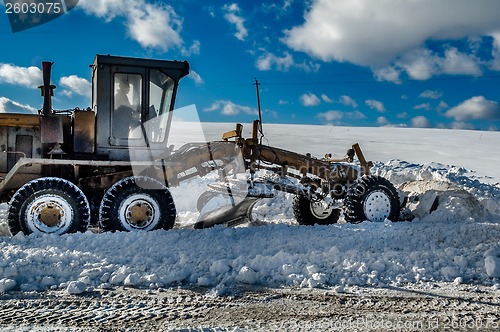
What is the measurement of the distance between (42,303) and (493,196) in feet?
33.9

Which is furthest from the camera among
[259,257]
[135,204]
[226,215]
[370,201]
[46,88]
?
[370,201]

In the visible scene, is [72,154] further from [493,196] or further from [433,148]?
[433,148]

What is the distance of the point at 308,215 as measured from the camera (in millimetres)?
10000

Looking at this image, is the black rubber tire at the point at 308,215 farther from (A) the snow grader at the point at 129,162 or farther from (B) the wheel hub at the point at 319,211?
(A) the snow grader at the point at 129,162

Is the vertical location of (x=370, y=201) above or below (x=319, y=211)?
above

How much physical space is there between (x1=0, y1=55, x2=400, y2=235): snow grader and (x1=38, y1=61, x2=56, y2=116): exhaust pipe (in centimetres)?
2

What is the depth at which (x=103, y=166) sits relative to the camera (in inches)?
327

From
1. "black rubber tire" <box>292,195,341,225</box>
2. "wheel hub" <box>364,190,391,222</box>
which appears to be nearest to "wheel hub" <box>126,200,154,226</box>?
"black rubber tire" <box>292,195,341,225</box>

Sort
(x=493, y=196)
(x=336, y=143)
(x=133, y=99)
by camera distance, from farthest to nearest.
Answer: (x=336, y=143) → (x=493, y=196) → (x=133, y=99)

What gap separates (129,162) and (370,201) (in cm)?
453

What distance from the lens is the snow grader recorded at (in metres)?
7.73

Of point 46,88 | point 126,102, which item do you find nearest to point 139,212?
point 126,102

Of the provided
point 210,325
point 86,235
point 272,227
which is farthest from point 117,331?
point 272,227

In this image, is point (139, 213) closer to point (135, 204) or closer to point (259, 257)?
point (135, 204)
